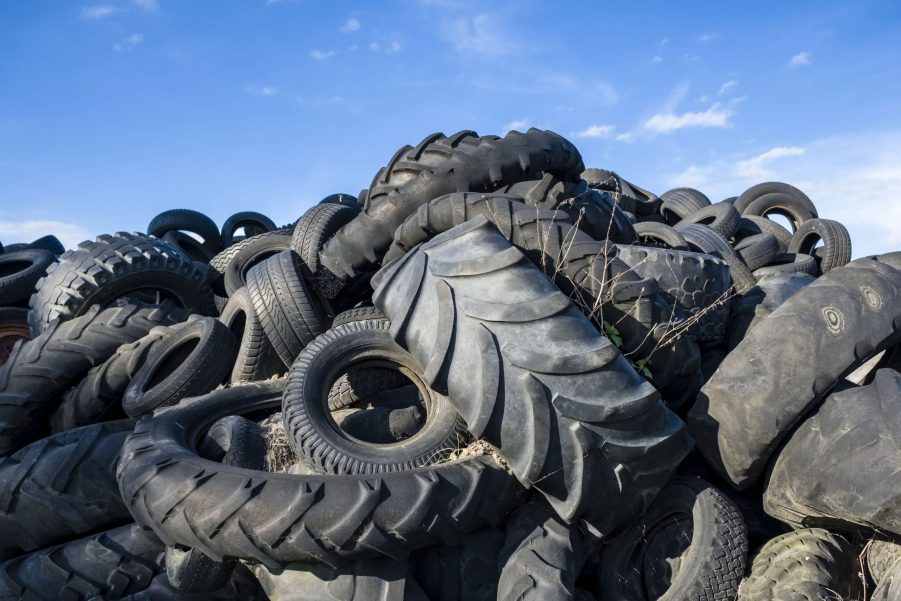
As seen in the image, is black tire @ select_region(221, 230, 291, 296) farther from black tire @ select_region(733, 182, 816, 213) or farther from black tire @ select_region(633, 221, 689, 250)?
black tire @ select_region(733, 182, 816, 213)

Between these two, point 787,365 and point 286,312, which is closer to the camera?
point 787,365

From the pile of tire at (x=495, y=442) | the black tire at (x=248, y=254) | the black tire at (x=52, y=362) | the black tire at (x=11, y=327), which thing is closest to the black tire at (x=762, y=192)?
the pile of tire at (x=495, y=442)

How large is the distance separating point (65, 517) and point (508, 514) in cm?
202

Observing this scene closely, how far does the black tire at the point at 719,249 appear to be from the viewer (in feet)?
14.9

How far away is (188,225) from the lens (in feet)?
23.4

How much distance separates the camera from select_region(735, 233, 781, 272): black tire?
5750 millimetres

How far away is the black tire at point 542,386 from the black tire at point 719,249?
7.21 feet

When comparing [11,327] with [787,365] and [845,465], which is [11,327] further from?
[845,465]


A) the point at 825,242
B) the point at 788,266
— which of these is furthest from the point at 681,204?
the point at 788,266

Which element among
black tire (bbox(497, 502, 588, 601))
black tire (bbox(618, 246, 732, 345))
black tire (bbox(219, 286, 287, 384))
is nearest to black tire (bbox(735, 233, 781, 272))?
black tire (bbox(618, 246, 732, 345))

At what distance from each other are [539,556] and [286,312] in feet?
6.20

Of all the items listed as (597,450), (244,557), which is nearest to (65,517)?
(244,557)

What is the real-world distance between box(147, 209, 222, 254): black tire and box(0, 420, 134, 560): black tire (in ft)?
13.6

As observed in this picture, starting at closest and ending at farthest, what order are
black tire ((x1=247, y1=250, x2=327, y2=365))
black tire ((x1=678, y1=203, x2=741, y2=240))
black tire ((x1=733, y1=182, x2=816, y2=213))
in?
1. black tire ((x1=247, y1=250, x2=327, y2=365))
2. black tire ((x1=678, y1=203, x2=741, y2=240))
3. black tire ((x1=733, y1=182, x2=816, y2=213))
